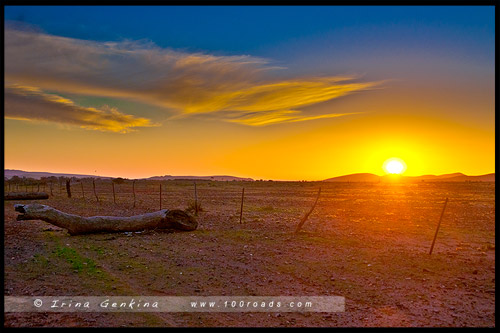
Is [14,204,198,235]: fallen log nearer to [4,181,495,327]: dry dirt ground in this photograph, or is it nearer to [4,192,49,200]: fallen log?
[4,181,495,327]: dry dirt ground

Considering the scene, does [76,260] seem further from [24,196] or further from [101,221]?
[24,196]

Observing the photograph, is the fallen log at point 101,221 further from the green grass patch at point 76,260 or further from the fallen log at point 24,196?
the fallen log at point 24,196

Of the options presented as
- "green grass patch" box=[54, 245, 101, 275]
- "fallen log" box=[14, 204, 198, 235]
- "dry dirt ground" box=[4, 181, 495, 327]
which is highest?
"fallen log" box=[14, 204, 198, 235]

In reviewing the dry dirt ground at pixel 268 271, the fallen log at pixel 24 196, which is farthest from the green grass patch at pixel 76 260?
the fallen log at pixel 24 196

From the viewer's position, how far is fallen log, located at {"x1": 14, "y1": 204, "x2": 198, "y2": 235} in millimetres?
13070

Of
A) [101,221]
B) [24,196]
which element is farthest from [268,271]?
[24,196]

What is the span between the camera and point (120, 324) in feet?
19.0

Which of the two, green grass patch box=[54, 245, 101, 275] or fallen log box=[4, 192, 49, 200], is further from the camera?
fallen log box=[4, 192, 49, 200]

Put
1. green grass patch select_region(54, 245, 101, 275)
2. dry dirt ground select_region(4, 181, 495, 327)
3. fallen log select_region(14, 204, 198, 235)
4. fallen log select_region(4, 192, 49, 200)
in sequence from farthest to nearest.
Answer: fallen log select_region(4, 192, 49, 200) → fallen log select_region(14, 204, 198, 235) → green grass patch select_region(54, 245, 101, 275) → dry dirt ground select_region(4, 181, 495, 327)

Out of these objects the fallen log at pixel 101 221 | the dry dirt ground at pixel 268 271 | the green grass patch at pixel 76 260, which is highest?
the fallen log at pixel 101 221

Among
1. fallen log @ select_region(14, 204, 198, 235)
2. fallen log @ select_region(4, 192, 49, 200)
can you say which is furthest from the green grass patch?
fallen log @ select_region(4, 192, 49, 200)

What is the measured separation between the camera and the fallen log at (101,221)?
13070 mm
